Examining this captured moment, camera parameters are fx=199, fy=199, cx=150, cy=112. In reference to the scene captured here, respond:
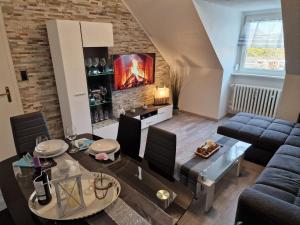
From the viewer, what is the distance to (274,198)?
1534 millimetres

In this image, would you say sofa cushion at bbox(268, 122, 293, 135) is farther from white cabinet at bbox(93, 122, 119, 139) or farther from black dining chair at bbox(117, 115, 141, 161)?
white cabinet at bbox(93, 122, 119, 139)

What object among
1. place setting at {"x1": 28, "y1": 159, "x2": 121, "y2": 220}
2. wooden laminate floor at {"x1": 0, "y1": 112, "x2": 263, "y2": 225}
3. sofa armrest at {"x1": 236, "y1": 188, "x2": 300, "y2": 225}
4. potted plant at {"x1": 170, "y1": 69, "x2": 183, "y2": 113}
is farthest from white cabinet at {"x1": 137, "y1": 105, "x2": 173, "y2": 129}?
place setting at {"x1": 28, "y1": 159, "x2": 121, "y2": 220}

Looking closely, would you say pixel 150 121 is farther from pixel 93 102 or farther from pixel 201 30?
pixel 201 30

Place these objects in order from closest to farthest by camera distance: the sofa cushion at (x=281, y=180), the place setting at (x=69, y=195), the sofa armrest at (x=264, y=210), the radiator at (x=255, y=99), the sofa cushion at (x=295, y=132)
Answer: the place setting at (x=69, y=195) < the sofa armrest at (x=264, y=210) < the sofa cushion at (x=281, y=180) < the sofa cushion at (x=295, y=132) < the radiator at (x=255, y=99)

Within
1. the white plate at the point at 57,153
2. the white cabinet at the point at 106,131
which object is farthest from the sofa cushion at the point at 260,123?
the white plate at the point at 57,153

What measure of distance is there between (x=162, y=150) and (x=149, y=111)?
2316 mm

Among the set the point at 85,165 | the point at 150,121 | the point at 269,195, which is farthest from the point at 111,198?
the point at 150,121

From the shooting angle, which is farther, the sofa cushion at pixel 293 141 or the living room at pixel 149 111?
the sofa cushion at pixel 293 141

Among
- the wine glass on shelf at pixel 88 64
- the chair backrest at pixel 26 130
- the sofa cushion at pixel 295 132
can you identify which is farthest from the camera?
the wine glass on shelf at pixel 88 64

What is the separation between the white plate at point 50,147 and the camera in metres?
1.62

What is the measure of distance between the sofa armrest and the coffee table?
1.27 ft

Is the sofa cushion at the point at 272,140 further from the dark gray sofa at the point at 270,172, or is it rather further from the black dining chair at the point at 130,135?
the black dining chair at the point at 130,135

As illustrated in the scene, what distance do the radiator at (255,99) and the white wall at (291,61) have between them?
346mm

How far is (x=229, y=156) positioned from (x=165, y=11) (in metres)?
2.48
